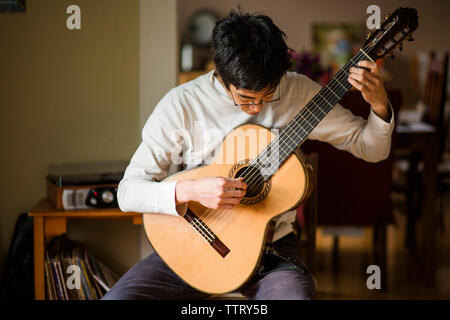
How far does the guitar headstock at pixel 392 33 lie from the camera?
4.13 ft

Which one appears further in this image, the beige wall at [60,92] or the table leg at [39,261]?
the beige wall at [60,92]

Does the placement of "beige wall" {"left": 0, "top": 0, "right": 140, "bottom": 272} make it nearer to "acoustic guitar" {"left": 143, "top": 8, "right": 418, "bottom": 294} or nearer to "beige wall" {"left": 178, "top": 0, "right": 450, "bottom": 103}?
"acoustic guitar" {"left": 143, "top": 8, "right": 418, "bottom": 294}

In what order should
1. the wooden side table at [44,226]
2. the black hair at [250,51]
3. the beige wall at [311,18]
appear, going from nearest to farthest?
the black hair at [250,51], the wooden side table at [44,226], the beige wall at [311,18]

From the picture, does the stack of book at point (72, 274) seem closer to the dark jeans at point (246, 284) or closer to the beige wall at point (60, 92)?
the beige wall at point (60, 92)

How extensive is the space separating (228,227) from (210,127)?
30cm

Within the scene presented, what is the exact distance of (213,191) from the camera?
1246 millimetres

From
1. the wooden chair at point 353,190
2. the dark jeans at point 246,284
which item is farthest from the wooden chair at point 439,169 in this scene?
the dark jeans at point 246,284

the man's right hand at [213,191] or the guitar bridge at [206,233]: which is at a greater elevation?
the man's right hand at [213,191]

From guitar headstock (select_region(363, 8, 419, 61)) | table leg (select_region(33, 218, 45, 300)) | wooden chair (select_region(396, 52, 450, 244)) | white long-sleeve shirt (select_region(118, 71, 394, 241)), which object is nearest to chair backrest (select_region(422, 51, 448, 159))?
wooden chair (select_region(396, 52, 450, 244))

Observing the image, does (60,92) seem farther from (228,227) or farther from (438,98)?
(438,98)

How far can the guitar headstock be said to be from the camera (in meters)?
1.26
